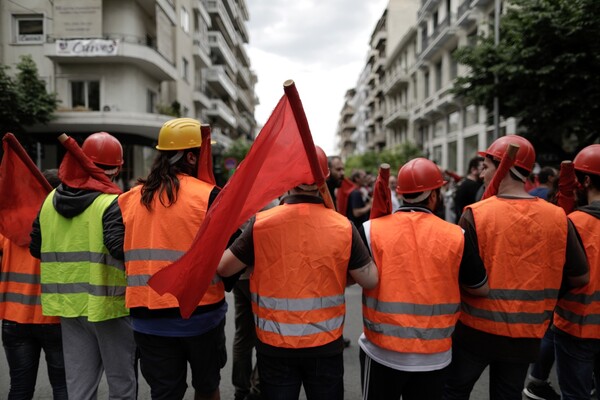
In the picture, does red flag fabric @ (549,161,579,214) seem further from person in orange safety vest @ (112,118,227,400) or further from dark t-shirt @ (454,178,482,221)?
dark t-shirt @ (454,178,482,221)

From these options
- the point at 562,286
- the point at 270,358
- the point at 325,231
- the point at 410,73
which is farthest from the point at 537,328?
the point at 410,73

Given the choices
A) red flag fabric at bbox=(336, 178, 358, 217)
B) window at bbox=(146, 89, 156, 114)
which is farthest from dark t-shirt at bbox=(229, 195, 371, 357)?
window at bbox=(146, 89, 156, 114)

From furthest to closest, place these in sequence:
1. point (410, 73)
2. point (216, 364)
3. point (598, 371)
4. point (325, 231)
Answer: point (410, 73), point (598, 371), point (216, 364), point (325, 231)

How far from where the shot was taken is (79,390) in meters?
2.75

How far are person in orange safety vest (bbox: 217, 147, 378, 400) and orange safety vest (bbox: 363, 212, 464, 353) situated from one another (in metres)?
0.11

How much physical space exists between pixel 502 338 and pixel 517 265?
0.41m

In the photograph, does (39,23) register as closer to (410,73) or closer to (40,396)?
(40,396)

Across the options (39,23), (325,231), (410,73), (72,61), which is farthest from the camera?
(410,73)

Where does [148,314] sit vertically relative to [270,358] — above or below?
above

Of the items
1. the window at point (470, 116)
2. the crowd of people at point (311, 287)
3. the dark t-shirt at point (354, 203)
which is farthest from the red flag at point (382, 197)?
the window at point (470, 116)

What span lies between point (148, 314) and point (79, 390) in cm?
87

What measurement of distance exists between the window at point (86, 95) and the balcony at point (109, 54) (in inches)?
37.4

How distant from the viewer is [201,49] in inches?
1095

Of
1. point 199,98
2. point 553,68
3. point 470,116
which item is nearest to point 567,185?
point 553,68
